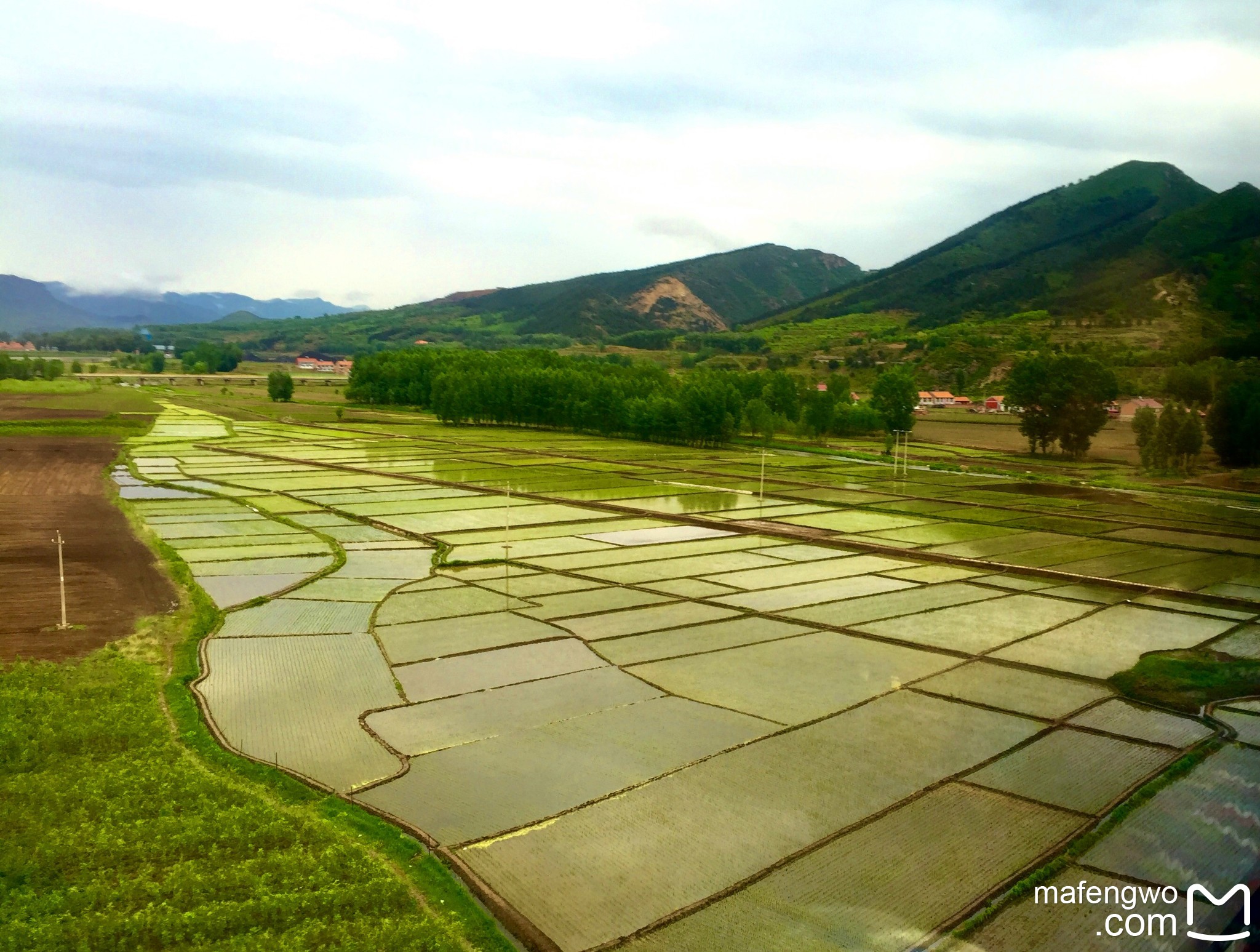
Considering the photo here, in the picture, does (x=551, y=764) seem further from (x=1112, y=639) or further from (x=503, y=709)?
(x=1112, y=639)

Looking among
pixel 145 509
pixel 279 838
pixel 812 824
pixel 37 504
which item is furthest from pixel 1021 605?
pixel 37 504

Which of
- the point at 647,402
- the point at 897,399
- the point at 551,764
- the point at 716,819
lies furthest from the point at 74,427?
the point at 716,819

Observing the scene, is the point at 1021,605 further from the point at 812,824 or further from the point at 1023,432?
the point at 1023,432

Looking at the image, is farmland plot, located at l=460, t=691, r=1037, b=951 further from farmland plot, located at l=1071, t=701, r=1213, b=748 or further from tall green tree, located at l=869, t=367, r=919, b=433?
tall green tree, located at l=869, t=367, r=919, b=433

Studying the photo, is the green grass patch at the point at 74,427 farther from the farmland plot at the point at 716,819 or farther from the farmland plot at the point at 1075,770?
the farmland plot at the point at 1075,770

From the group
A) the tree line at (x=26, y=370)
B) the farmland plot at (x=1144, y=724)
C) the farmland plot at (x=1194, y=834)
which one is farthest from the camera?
the tree line at (x=26, y=370)

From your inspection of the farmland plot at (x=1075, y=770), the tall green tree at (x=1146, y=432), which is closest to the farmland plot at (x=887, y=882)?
the farmland plot at (x=1075, y=770)
